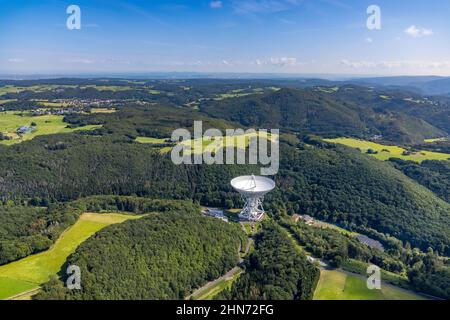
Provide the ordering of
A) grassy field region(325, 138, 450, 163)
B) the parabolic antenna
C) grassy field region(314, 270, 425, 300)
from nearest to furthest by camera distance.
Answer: grassy field region(314, 270, 425, 300)
the parabolic antenna
grassy field region(325, 138, 450, 163)

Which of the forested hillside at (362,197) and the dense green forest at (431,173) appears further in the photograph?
the dense green forest at (431,173)

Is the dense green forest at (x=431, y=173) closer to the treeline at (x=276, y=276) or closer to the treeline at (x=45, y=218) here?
the treeline at (x=276, y=276)

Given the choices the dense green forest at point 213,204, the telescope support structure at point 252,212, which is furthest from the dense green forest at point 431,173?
the telescope support structure at point 252,212

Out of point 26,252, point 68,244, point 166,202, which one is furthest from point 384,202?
point 26,252

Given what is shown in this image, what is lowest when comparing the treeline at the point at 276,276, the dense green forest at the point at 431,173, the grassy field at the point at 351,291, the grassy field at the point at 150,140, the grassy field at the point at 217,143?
the grassy field at the point at 351,291

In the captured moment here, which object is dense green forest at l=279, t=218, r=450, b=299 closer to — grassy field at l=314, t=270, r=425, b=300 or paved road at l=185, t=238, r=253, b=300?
grassy field at l=314, t=270, r=425, b=300

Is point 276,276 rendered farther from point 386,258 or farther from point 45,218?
point 45,218

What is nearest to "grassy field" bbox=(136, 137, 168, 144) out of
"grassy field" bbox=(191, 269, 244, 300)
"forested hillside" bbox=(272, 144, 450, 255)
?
"forested hillside" bbox=(272, 144, 450, 255)
